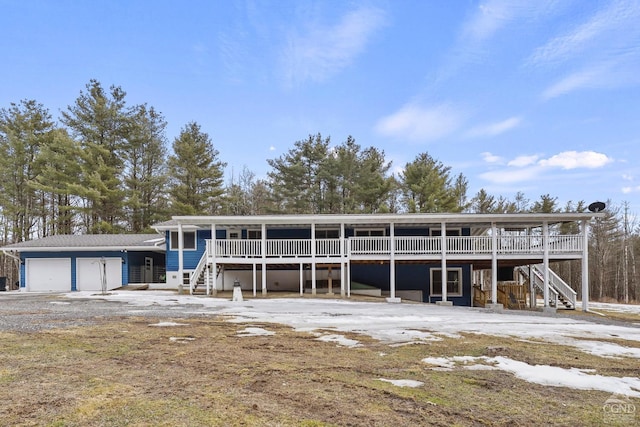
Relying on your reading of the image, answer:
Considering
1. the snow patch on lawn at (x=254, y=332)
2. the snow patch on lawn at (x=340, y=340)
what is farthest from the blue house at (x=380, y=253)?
the snow patch on lawn at (x=340, y=340)

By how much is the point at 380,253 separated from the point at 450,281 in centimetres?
533

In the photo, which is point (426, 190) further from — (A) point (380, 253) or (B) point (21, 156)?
(B) point (21, 156)

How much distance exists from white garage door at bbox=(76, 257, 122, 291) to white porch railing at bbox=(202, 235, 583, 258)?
307 inches

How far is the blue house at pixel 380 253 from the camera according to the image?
17219mm

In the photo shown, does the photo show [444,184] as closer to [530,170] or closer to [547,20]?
[530,170]

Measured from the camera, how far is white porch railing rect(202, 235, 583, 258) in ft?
57.0

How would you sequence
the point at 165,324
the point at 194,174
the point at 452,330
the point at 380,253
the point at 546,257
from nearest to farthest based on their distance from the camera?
the point at 452,330
the point at 165,324
the point at 546,257
the point at 380,253
the point at 194,174

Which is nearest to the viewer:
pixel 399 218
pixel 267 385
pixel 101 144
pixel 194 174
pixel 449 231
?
pixel 267 385

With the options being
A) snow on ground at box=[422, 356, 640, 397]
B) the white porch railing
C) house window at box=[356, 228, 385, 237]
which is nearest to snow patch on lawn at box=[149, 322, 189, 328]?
snow on ground at box=[422, 356, 640, 397]

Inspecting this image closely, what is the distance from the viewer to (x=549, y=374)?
5141 mm

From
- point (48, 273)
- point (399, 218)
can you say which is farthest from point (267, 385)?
point (48, 273)

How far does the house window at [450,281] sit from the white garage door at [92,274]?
57.0 feet

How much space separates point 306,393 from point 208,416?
112 centimetres

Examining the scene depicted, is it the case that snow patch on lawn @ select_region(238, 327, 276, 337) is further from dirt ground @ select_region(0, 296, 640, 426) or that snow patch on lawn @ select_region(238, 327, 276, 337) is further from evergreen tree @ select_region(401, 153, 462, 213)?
evergreen tree @ select_region(401, 153, 462, 213)
